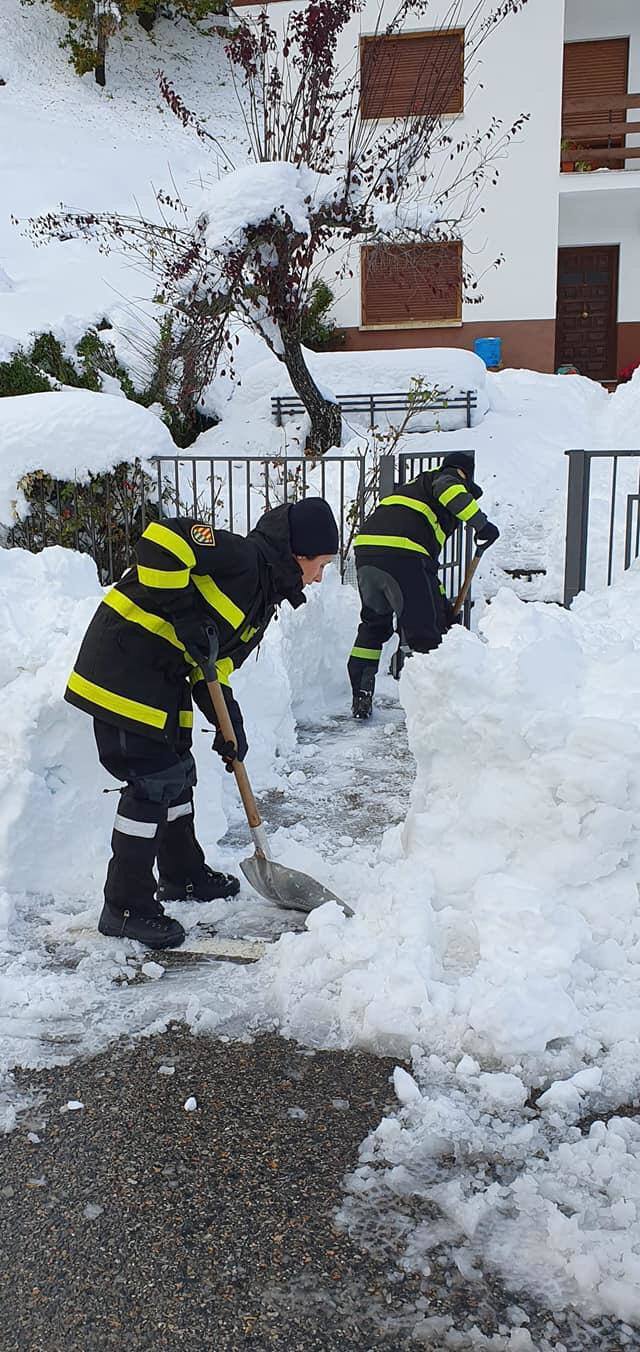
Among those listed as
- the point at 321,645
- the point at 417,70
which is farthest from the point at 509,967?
the point at 417,70

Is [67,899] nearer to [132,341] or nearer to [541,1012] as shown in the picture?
[541,1012]

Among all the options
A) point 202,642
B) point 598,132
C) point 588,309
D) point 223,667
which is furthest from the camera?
point 588,309

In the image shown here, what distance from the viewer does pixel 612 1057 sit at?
8.46 feet

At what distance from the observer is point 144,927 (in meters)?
3.22

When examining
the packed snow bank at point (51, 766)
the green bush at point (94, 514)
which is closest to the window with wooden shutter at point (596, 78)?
the green bush at point (94, 514)

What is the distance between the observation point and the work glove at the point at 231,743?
332 cm

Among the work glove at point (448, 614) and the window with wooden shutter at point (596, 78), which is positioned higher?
the window with wooden shutter at point (596, 78)

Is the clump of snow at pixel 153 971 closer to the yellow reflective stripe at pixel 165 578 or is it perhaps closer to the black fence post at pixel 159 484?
the yellow reflective stripe at pixel 165 578

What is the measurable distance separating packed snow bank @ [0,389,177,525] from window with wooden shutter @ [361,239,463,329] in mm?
9038

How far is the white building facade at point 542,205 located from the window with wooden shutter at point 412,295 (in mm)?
22

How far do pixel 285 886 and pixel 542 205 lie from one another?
14520mm

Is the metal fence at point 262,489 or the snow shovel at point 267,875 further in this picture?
the metal fence at point 262,489

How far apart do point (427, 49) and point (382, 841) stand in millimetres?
14963

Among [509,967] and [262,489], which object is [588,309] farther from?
[509,967]
